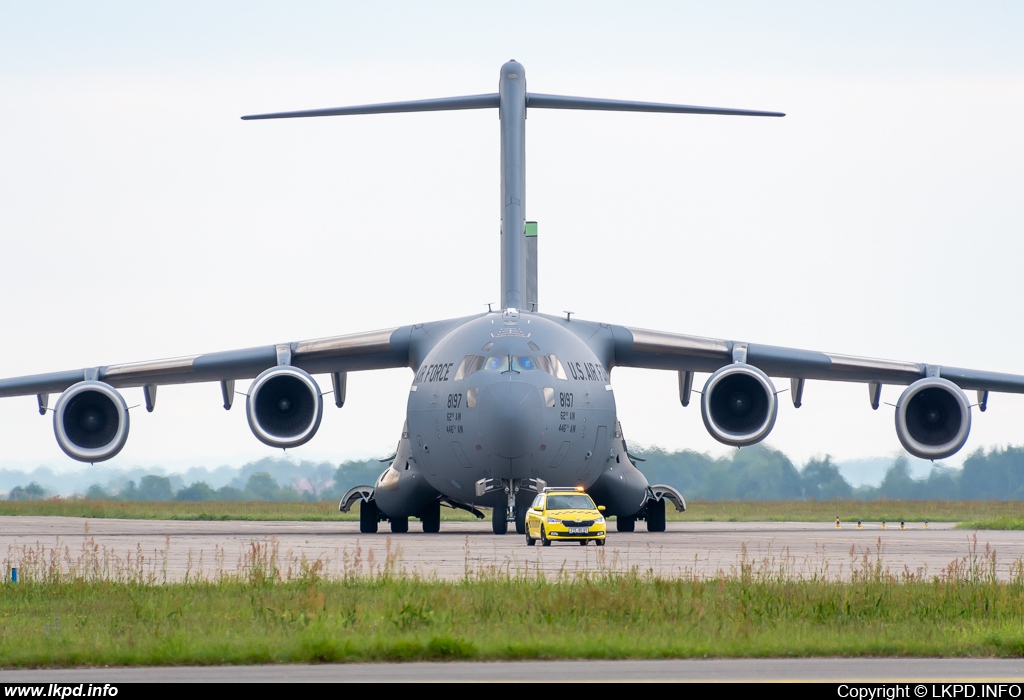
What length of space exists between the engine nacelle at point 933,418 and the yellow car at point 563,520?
7.32m

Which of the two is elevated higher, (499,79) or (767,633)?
(499,79)

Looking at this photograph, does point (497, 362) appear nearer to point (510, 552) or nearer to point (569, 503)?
point (569, 503)

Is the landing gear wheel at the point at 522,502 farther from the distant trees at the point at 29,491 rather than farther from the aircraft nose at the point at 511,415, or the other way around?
the distant trees at the point at 29,491

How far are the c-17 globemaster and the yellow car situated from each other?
1.50 m

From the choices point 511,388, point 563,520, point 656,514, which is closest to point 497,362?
point 511,388

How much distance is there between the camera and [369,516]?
27172mm

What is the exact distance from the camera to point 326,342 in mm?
27938

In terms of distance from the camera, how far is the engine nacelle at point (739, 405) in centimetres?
2552

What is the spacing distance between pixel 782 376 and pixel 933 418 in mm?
4103

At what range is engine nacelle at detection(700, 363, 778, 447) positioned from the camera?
25516mm

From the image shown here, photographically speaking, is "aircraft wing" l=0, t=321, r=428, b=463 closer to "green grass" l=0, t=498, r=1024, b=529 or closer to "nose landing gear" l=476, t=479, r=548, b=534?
"nose landing gear" l=476, t=479, r=548, b=534

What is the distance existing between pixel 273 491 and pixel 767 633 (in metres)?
43.4
